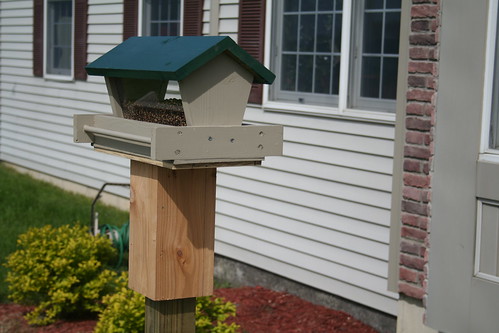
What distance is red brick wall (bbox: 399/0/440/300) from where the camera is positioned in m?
4.88

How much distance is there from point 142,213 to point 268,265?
414 cm

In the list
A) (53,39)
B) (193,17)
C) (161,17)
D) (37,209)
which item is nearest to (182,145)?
(193,17)

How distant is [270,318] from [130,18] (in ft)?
15.0

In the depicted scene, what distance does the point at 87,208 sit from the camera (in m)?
10.2

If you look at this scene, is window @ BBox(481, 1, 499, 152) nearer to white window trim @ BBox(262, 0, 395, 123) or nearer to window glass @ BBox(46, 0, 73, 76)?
white window trim @ BBox(262, 0, 395, 123)

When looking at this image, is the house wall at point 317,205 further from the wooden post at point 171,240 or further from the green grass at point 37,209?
the wooden post at point 171,240

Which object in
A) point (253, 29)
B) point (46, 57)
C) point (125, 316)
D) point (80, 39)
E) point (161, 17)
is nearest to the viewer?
point (125, 316)

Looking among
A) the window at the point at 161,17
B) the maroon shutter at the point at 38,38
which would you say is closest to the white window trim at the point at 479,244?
the window at the point at 161,17

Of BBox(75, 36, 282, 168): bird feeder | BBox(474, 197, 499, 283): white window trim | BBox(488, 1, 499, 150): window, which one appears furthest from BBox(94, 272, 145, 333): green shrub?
BBox(488, 1, 499, 150): window

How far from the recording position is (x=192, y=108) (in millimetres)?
3096

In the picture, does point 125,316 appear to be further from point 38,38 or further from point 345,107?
point 38,38

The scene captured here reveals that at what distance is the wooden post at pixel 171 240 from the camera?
3174mm

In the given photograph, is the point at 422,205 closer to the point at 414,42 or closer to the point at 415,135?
the point at 415,135

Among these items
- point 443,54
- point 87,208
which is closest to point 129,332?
point 443,54
